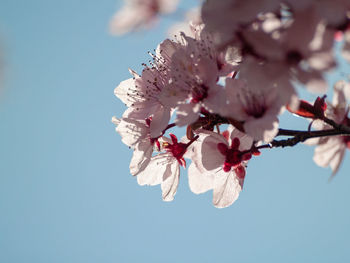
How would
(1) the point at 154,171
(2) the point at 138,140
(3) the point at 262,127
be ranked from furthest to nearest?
(1) the point at 154,171 < (2) the point at 138,140 < (3) the point at 262,127

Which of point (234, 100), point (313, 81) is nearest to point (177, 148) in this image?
point (234, 100)

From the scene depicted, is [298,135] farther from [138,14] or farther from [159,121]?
[138,14]

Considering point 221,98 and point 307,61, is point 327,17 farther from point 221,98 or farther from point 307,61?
point 221,98

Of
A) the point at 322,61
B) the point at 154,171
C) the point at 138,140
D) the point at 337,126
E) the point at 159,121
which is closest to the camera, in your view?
the point at 322,61

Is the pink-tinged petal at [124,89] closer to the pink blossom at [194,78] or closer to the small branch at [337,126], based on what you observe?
the pink blossom at [194,78]

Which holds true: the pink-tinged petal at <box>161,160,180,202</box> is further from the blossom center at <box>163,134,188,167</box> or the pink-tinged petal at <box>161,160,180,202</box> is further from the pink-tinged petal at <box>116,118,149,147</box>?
the pink-tinged petal at <box>116,118,149,147</box>

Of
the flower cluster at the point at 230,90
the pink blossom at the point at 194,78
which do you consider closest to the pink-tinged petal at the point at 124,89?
the flower cluster at the point at 230,90
